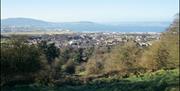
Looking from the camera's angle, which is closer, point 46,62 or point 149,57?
point 46,62

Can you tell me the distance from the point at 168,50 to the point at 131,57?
1580cm

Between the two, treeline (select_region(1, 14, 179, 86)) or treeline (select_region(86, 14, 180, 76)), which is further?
treeline (select_region(86, 14, 180, 76))

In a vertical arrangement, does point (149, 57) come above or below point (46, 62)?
above

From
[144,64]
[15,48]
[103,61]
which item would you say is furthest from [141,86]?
[103,61]

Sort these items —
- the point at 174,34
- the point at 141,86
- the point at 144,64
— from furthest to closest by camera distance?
the point at 144,64, the point at 174,34, the point at 141,86

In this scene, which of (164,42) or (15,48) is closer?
(15,48)

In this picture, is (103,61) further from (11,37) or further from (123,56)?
(11,37)

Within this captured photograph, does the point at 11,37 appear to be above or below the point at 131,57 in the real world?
above

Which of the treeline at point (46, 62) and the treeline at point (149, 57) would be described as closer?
the treeline at point (46, 62)

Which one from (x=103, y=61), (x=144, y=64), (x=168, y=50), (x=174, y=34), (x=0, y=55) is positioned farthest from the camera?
(x=103, y=61)

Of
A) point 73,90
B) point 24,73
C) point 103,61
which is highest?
point 73,90

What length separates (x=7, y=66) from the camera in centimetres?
3109

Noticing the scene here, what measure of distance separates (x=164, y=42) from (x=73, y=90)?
27.1 meters

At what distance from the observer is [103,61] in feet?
237
